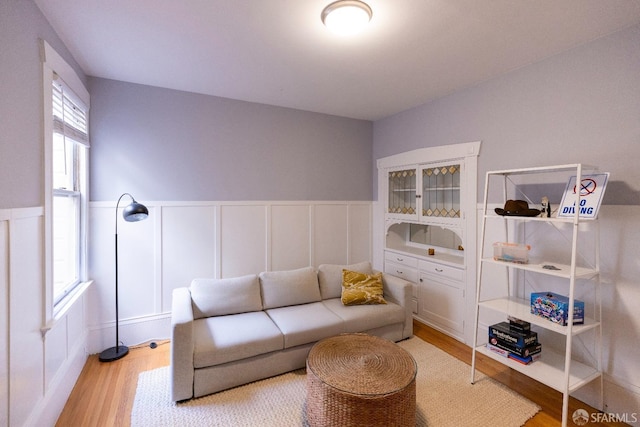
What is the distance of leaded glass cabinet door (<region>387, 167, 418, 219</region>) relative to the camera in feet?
12.0

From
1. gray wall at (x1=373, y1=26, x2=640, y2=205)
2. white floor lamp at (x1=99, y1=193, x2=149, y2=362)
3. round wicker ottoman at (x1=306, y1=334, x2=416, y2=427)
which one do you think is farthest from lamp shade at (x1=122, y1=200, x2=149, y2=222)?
gray wall at (x1=373, y1=26, x2=640, y2=205)

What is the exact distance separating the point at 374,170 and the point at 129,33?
3150 mm

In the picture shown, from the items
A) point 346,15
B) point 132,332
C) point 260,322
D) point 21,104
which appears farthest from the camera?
point 132,332

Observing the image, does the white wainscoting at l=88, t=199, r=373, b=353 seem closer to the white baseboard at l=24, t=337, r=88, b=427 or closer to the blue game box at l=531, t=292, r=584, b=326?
the white baseboard at l=24, t=337, r=88, b=427

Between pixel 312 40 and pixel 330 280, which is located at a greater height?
pixel 312 40

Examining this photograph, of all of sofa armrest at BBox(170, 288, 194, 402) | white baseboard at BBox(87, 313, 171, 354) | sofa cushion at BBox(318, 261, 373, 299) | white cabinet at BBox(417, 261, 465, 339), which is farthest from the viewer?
sofa cushion at BBox(318, 261, 373, 299)

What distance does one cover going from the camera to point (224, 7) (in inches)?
69.4

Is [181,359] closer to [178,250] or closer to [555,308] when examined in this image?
[178,250]

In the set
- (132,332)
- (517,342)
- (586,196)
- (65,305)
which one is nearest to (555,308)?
(517,342)

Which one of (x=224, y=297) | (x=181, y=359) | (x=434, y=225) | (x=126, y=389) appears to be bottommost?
(x=126, y=389)

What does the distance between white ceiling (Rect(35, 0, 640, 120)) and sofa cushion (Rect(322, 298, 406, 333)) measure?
2.26 m

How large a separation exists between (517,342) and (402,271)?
5.46 ft

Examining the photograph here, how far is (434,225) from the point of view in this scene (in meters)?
3.45

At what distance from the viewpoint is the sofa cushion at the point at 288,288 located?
2.99 m
